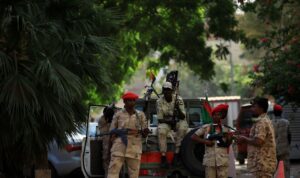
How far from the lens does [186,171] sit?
464 inches

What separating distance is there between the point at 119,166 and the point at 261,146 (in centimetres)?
258

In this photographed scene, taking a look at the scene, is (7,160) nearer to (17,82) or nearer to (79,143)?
(17,82)

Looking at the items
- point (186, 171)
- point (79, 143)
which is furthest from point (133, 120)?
point (79, 143)

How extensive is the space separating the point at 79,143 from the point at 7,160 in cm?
331

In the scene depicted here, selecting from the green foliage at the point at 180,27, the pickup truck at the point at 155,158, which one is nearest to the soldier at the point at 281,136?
the pickup truck at the point at 155,158

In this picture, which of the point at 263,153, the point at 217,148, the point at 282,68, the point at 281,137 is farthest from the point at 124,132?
the point at 282,68

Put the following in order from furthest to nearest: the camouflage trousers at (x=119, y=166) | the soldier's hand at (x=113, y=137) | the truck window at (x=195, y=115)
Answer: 1. the truck window at (x=195, y=115)
2. the soldier's hand at (x=113, y=137)
3. the camouflage trousers at (x=119, y=166)

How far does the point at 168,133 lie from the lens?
11.6 metres

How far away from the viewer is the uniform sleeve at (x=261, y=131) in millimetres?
8625

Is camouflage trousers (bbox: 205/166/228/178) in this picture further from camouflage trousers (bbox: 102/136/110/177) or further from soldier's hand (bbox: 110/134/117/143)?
camouflage trousers (bbox: 102/136/110/177)

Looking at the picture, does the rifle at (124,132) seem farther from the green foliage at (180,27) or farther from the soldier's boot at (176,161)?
the green foliage at (180,27)

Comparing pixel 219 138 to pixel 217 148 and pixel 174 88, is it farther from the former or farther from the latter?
pixel 174 88

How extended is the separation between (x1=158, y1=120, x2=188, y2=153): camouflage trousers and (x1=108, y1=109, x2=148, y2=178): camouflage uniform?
0.96 m

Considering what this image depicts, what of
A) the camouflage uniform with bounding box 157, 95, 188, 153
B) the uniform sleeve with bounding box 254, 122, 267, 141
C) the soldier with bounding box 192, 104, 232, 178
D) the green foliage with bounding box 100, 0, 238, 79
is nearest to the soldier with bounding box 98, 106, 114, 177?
the camouflage uniform with bounding box 157, 95, 188, 153
